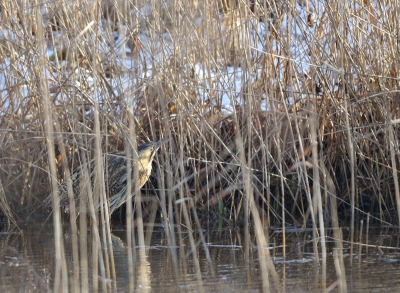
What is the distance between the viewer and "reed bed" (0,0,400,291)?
4402 mm

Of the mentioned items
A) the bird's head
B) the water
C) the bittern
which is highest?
the bird's head

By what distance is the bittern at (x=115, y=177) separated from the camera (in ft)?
16.2

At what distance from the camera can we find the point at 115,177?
5664mm

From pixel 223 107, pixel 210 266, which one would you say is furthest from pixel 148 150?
pixel 210 266

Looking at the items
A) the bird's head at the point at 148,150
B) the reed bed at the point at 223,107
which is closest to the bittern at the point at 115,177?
the bird's head at the point at 148,150

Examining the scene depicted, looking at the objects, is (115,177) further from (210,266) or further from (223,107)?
(210,266)

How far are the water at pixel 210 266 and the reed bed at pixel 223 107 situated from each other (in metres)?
0.17

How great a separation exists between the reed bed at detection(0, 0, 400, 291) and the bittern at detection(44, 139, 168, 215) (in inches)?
5.8

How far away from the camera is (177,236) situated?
469 cm

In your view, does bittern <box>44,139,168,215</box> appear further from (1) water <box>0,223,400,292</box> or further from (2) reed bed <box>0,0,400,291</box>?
(1) water <box>0,223,400,292</box>

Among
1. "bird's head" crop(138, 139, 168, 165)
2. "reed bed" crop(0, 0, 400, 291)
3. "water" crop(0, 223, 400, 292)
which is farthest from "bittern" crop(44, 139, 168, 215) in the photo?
"water" crop(0, 223, 400, 292)

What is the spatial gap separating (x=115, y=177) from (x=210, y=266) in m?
2.06

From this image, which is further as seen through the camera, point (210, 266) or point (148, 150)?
point (148, 150)

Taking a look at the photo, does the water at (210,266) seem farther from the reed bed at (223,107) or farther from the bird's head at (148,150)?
the bird's head at (148,150)
